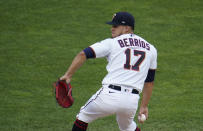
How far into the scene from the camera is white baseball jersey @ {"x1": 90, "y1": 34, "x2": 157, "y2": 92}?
5355 millimetres

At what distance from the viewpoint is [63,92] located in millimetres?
5676

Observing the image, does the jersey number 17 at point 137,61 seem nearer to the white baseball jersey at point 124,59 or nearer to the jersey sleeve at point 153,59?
the white baseball jersey at point 124,59

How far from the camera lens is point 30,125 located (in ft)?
24.9

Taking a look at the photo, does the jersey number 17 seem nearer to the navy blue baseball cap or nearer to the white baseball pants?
the white baseball pants

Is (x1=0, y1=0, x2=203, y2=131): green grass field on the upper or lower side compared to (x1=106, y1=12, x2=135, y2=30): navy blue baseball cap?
lower

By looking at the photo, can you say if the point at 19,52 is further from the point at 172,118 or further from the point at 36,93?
the point at 172,118

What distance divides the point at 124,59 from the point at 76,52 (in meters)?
5.95

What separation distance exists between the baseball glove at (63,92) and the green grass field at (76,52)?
6.02ft

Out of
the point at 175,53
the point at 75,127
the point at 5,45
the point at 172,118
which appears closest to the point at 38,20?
the point at 5,45

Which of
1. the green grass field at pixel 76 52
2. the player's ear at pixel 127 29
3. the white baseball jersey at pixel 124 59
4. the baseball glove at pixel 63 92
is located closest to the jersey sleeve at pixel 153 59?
the white baseball jersey at pixel 124 59

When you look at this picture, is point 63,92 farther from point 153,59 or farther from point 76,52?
point 76,52

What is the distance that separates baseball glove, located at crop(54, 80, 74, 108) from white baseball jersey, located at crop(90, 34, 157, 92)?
48cm

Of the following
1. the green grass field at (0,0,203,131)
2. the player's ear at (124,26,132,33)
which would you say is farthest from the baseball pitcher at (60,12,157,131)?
the green grass field at (0,0,203,131)

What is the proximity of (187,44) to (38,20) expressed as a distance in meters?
4.36
